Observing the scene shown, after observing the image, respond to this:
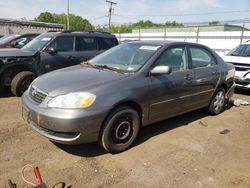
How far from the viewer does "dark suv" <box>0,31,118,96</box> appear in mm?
6734

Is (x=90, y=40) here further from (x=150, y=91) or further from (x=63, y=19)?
(x=63, y=19)

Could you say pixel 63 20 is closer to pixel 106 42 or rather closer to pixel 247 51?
pixel 106 42

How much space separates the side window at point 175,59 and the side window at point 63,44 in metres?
3.92

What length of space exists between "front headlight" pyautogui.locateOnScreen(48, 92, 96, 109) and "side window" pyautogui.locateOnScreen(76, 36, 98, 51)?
4680 millimetres

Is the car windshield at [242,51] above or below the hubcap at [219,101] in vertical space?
above

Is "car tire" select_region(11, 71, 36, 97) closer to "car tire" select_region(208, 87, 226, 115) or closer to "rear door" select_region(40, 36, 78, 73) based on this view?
"rear door" select_region(40, 36, 78, 73)

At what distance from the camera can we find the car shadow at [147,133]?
3881 millimetres

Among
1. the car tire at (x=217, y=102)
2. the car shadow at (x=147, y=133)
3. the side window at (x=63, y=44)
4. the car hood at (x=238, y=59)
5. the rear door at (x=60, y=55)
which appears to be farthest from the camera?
the car hood at (x=238, y=59)

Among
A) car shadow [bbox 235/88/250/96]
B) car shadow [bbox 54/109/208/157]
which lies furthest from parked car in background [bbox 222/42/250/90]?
car shadow [bbox 54/109/208/157]

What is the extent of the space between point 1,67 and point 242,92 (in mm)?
7091

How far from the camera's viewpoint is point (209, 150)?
416cm

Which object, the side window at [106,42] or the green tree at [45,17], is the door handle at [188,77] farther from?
the green tree at [45,17]

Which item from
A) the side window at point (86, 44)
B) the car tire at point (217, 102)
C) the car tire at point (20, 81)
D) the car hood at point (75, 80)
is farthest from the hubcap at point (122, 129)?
the side window at point (86, 44)

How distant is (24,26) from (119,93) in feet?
102
